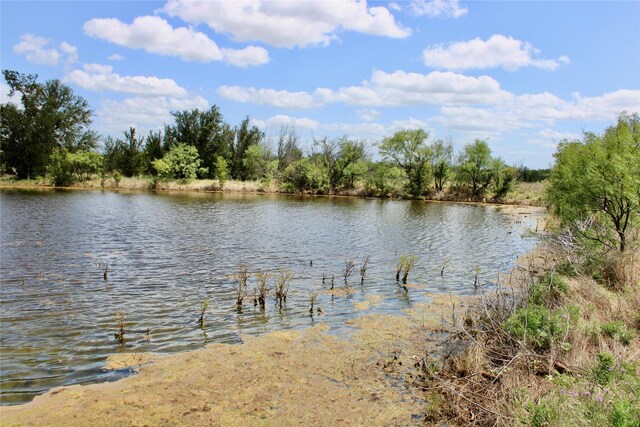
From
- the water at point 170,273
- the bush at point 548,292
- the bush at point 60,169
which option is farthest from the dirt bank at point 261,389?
the bush at point 60,169

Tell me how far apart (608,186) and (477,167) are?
5387 cm

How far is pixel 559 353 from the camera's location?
711 cm

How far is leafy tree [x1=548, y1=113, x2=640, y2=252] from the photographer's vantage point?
497 inches

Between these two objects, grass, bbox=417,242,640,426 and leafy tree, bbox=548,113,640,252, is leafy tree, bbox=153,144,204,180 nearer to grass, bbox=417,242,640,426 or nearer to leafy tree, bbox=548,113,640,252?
leafy tree, bbox=548,113,640,252

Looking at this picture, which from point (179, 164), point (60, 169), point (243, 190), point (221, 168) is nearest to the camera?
point (60, 169)

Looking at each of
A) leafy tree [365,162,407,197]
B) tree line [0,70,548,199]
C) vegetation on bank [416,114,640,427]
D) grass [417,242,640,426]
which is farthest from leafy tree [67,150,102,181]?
grass [417,242,640,426]

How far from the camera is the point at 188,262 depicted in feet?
56.7

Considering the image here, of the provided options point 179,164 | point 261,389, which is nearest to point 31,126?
point 179,164

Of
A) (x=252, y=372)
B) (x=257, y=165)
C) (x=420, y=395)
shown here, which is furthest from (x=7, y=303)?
(x=257, y=165)

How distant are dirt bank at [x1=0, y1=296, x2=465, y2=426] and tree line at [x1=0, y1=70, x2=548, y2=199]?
5796 cm

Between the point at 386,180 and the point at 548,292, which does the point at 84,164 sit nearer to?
the point at 386,180

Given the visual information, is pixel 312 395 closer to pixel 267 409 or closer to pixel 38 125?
pixel 267 409

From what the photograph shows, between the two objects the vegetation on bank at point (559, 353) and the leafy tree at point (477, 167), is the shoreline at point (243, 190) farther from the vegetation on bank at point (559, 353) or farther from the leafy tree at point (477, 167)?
the vegetation on bank at point (559, 353)

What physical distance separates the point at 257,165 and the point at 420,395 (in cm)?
6967
